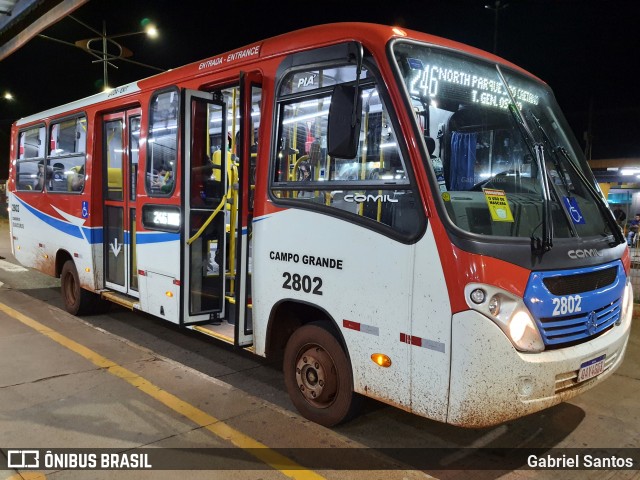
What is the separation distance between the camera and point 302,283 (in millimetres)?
3807

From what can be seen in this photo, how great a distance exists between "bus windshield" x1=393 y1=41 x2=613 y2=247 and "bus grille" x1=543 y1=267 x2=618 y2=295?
0.91 ft

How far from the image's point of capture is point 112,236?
6.58 m

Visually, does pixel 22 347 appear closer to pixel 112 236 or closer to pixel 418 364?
pixel 112 236

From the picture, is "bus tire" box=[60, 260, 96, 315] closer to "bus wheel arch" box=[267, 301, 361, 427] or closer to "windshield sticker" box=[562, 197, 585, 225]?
"bus wheel arch" box=[267, 301, 361, 427]

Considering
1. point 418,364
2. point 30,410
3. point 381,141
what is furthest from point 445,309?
point 30,410

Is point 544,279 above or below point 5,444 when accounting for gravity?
above

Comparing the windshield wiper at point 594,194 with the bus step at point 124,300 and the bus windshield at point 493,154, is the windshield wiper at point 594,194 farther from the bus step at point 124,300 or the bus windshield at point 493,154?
the bus step at point 124,300

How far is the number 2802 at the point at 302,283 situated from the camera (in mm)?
3693

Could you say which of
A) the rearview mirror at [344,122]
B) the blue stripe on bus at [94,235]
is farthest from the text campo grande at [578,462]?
the blue stripe on bus at [94,235]

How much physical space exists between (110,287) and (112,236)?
0.69 meters

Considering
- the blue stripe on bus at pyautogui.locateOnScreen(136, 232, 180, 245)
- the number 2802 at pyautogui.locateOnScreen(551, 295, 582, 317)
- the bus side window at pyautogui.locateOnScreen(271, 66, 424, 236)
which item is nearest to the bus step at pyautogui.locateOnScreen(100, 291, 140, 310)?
the blue stripe on bus at pyautogui.locateOnScreen(136, 232, 180, 245)

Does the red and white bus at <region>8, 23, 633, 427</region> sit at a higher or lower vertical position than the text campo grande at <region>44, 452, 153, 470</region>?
higher

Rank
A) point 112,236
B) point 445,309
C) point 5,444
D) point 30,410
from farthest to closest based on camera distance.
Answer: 1. point 112,236
2. point 30,410
3. point 5,444
4. point 445,309

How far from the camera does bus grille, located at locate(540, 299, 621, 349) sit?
303 centimetres
